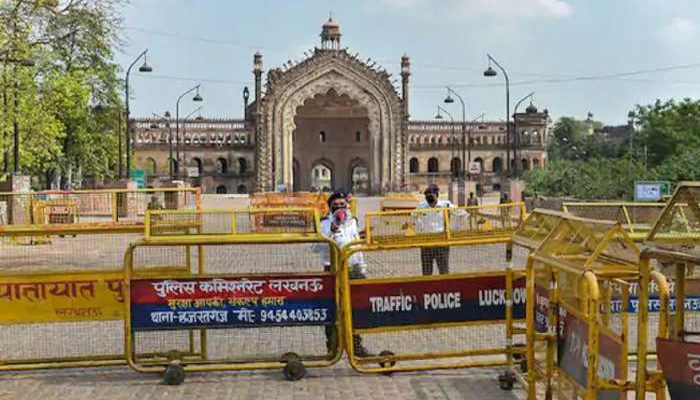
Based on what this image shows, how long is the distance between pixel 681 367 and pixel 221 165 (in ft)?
237

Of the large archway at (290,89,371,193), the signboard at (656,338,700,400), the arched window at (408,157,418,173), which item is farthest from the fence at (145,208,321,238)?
the arched window at (408,157,418,173)

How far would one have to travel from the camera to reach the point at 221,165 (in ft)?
247

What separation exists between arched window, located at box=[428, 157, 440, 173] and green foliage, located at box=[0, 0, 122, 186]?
107 ft

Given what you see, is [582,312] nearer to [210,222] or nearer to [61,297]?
[61,297]

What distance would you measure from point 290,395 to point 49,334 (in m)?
3.79

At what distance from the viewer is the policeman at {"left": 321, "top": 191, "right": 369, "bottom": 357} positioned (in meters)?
7.73

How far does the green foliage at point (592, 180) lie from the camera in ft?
108

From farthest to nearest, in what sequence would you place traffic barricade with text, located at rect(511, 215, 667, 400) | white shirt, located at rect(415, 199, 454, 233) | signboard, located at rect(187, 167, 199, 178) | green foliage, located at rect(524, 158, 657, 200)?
signboard, located at rect(187, 167, 199, 178)
green foliage, located at rect(524, 158, 657, 200)
white shirt, located at rect(415, 199, 454, 233)
traffic barricade with text, located at rect(511, 215, 667, 400)

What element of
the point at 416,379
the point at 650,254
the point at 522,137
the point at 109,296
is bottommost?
the point at 416,379

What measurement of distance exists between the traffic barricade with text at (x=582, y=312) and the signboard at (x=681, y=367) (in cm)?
24

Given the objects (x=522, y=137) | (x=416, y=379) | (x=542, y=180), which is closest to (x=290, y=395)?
(x=416, y=379)

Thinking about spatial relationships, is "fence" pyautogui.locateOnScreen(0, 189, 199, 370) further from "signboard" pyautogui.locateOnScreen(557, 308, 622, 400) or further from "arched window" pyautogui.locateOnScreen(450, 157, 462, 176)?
"arched window" pyautogui.locateOnScreen(450, 157, 462, 176)

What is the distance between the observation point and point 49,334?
30.6 ft

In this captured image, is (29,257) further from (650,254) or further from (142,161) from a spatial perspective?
(142,161)
